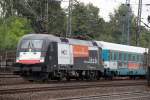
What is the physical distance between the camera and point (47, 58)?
29.6 m

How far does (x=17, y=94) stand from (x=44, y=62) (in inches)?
361

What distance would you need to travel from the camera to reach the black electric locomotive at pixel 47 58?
29516 mm

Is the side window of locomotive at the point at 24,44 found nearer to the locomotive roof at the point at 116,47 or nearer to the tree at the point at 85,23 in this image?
the locomotive roof at the point at 116,47

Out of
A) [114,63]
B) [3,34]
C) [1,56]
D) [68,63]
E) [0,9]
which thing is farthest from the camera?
[0,9]

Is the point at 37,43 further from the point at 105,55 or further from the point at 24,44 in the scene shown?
the point at 105,55

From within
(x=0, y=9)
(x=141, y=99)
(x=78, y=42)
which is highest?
(x=0, y=9)

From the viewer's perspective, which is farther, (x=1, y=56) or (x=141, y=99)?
(x=1, y=56)

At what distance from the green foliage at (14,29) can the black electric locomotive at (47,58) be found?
1054 inches

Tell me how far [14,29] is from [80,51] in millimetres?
34338

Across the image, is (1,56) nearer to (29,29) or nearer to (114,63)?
(114,63)

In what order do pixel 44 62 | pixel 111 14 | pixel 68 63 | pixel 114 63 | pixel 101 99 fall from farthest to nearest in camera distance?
pixel 111 14, pixel 114 63, pixel 68 63, pixel 44 62, pixel 101 99

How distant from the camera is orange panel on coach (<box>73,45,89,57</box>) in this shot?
3275cm

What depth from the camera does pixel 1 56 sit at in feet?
148

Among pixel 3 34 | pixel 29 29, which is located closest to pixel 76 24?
pixel 29 29
